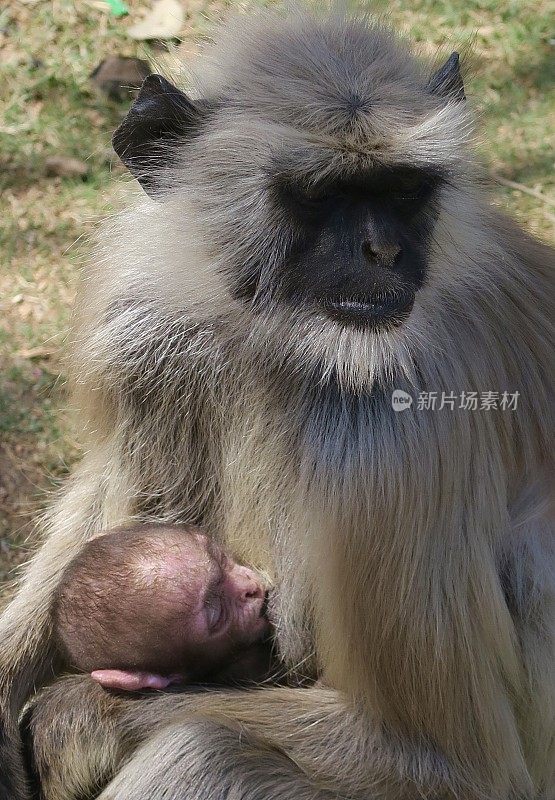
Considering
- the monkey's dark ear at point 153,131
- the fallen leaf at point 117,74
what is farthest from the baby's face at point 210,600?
the fallen leaf at point 117,74

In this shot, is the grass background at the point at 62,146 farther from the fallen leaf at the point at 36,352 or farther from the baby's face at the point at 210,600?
the baby's face at the point at 210,600

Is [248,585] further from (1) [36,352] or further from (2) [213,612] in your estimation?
(1) [36,352]

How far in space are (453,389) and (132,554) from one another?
46.6 inches

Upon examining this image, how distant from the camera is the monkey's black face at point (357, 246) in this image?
10.1 ft

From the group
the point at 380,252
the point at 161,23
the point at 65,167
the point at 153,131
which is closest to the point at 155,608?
the point at 380,252

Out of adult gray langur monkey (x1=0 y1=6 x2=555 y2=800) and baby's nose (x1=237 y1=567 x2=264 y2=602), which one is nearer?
adult gray langur monkey (x1=0 y1=6 x2=555 y2=800)

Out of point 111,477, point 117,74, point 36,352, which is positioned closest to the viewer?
point 111,477

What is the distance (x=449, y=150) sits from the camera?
10.7 feet

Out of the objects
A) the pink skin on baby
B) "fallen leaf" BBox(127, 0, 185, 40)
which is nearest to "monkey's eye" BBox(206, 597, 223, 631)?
the pink skin on baby

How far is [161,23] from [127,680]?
14.6 feet

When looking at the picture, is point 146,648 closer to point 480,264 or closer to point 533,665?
point 533,665

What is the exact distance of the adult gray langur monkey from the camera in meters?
3.19

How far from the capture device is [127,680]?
3637 millimetres

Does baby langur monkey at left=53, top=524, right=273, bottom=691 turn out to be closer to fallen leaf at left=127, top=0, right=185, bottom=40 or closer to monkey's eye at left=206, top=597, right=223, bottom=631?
monkey's eye at left=206, top=597, right=223, bottom=631
